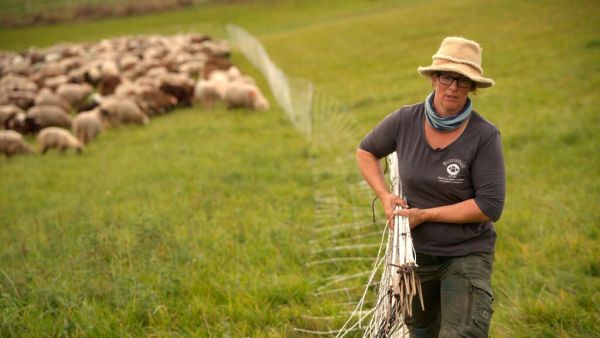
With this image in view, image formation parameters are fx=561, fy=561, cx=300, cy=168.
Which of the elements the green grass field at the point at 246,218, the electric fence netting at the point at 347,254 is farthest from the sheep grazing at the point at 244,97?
the electric fence netting at the point at 347,254

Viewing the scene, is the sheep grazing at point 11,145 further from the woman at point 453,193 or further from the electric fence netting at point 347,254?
the woman at point 453,193

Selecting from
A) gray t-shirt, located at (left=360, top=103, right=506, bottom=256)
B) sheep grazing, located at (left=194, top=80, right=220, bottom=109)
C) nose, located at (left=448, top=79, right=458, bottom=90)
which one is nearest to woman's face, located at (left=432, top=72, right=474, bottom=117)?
nose, located at (left=448, top=79, right=458, bottom=90)

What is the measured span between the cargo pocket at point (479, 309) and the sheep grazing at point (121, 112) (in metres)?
11.4

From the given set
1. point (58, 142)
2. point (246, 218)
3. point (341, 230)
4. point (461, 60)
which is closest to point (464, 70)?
point (461, 60)

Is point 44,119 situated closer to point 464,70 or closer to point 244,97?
point 244,97

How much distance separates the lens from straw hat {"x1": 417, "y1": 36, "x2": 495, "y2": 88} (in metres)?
2.82

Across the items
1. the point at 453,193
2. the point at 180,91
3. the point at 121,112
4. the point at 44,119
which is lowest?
the point at 44,119

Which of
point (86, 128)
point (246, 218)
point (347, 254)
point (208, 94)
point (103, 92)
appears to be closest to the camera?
point (347, 254)

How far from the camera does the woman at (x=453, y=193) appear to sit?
2803 mm

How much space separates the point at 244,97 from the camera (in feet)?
43.7

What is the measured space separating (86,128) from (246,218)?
735 cm

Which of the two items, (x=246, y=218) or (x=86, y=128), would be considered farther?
(x=86, y=128)

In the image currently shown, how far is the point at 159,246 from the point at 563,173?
485cm

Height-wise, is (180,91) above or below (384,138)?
below
